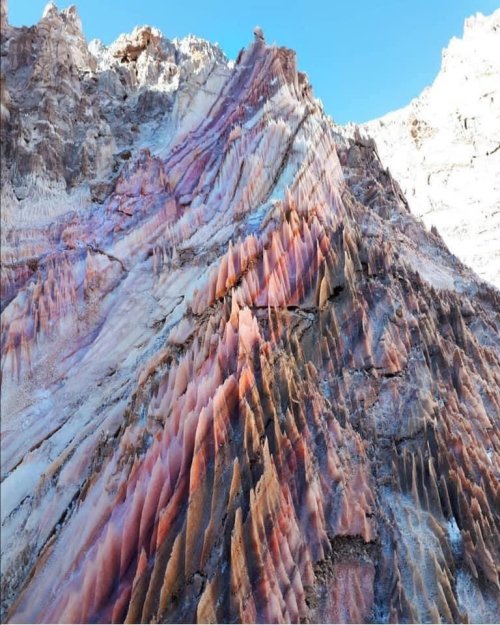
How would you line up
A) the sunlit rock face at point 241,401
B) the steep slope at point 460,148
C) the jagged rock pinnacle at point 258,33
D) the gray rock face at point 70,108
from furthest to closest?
the steep slope at point 460,148
the jagged rock pinnacle at point 258,33
the gray rock face at point 70,108
the sunlit rock face at point 241,401

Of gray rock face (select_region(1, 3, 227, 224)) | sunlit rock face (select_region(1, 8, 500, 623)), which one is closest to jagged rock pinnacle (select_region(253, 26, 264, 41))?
gray rock face (select_region(1, 3, 227, 224))

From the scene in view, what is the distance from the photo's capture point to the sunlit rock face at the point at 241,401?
778 centimetres

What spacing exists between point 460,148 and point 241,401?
34.7 meters

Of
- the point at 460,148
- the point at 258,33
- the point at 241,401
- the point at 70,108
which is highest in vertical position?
the point at 460,148

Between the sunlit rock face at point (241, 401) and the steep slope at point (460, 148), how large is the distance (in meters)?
16.9

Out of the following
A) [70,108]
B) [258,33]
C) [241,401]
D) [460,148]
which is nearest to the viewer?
[241,401]

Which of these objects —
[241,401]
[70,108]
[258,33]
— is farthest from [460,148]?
[241,401]

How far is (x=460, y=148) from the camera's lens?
35.9 meters

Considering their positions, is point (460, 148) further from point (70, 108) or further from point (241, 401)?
Result: point (241, 401)

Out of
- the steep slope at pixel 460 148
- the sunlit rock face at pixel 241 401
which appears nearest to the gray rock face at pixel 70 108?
the sunlit rock face at pixel 241 401

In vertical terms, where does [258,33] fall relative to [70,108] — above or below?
above

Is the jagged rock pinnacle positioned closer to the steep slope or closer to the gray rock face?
the gray rock face

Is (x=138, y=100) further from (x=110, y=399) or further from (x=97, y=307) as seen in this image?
(x=110, y=399)

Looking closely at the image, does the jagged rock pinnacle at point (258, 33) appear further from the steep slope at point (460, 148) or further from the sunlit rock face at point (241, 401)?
the steep slope at point (460, 148)
